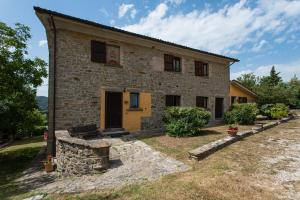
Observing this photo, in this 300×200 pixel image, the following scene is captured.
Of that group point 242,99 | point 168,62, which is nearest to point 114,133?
point 168,62

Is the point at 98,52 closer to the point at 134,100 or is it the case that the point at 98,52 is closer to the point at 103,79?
the point at 103,79

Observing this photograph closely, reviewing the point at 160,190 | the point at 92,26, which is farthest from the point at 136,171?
the point at 92,26

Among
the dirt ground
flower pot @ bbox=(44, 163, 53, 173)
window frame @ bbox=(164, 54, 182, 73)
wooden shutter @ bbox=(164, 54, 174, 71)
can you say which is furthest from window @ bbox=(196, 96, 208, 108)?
flower pot @ bbox=(44, 163, 53, 173)

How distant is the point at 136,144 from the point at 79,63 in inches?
194

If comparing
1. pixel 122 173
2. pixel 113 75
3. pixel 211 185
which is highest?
pixel 113 75

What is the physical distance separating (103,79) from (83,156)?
5.27 m

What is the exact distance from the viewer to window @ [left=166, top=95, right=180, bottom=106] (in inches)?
562

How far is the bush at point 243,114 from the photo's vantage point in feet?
51.2

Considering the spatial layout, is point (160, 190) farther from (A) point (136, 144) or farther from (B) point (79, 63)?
(B) point (79, 63)

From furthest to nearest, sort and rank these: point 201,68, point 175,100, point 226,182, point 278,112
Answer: point 278,112, point 201,68, point 175,100, point 226,182

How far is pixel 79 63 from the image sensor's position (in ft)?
34.4

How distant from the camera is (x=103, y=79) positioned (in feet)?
36.9

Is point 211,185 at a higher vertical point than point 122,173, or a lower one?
higher

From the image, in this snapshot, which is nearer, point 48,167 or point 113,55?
point 48,167
